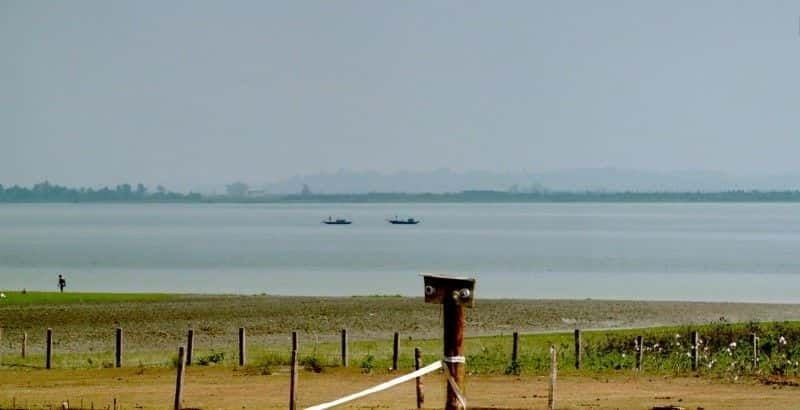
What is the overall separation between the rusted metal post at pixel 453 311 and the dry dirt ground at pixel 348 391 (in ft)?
33.6

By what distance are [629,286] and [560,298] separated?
15.6m

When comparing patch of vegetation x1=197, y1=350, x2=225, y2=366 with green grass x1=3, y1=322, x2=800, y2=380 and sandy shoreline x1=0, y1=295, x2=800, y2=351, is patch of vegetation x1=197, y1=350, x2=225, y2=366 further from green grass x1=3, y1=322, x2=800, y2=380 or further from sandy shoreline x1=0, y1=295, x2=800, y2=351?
sandy shoreline x1=0, y1=295, x2=800, y2=351

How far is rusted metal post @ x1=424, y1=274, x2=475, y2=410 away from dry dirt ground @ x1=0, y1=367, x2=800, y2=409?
1023 centimetres

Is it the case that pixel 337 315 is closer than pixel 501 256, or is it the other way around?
pixel 337 315

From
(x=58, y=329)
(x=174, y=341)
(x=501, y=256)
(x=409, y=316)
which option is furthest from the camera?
(x=501, y=256)

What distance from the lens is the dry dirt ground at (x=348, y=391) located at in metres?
28.1

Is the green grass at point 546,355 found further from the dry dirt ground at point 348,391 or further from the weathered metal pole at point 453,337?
the weathered metal pole at point 453,337

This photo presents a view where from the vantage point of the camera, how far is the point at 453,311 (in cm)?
1569

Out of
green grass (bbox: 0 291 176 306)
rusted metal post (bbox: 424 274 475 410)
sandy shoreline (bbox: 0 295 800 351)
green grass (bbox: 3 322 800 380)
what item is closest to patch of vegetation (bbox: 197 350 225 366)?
green grass (bbox: 3 322 800 380)

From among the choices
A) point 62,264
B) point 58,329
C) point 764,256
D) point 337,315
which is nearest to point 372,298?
point 337,315

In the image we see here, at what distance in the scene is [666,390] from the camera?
31.2m

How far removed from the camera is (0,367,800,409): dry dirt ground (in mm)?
28109

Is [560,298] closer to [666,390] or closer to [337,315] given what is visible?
[337,315]

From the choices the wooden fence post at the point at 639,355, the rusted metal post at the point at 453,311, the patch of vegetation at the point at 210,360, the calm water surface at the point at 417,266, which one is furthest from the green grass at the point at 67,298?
the rusted metal post at the point at 453,311
